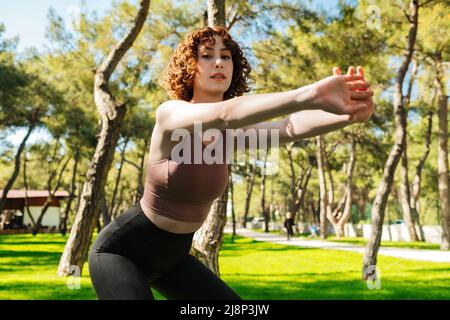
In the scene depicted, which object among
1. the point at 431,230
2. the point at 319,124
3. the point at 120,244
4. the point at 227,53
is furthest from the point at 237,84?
the point at 431,230

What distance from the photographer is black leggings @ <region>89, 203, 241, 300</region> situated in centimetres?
205

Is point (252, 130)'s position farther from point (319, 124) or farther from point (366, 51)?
point (366, 51)

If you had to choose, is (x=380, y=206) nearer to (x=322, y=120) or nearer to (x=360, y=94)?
(x=322, y=120)

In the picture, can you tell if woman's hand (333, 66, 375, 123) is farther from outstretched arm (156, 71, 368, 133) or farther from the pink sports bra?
the pink sports bra

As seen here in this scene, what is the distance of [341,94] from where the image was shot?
163cm

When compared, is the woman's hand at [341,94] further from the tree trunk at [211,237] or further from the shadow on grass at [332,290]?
the shadow on grass at [332,290]

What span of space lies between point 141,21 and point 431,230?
21.9 metres

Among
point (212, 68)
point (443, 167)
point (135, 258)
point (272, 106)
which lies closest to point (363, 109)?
point (272, 106)

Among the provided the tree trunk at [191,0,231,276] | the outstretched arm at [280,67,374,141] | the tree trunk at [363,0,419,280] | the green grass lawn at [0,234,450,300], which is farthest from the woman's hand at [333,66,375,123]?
the tree trunk at [363,0,419,280]

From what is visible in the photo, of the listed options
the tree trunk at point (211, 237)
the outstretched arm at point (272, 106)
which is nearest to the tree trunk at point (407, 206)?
the tree trunk at point (211, 237)

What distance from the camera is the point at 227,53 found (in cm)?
250

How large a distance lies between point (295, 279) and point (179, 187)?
917cm

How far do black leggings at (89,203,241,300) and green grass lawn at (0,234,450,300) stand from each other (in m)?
6.24
